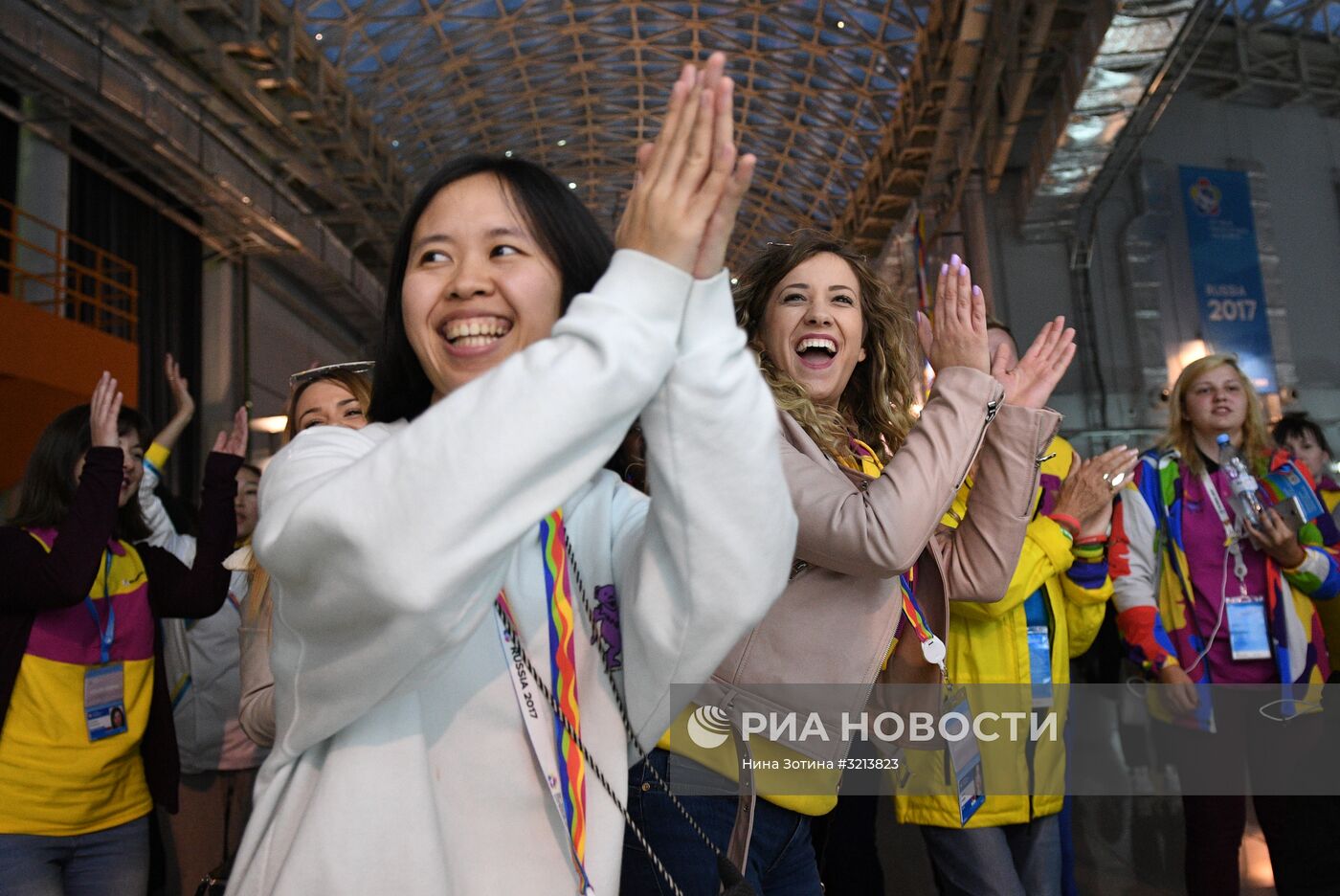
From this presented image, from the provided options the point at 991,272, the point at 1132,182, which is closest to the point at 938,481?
the point at 991,272

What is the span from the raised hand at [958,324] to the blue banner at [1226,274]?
784 inches

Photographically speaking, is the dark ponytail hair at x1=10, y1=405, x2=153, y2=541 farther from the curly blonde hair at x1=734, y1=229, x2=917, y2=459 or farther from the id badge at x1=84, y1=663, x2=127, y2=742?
the curly blonde hair at x1=734, y1=229, x2=917, y2=459

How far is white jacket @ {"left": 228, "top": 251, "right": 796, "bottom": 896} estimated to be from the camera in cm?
109

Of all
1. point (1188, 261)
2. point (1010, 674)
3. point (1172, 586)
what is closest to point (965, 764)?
point (1010, 674)

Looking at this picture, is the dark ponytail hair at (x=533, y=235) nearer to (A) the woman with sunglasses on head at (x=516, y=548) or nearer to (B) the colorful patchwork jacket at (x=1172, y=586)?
(A) the woman with sunglasses on head at (x=516, y=548)

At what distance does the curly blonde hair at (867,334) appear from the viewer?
2938 mm

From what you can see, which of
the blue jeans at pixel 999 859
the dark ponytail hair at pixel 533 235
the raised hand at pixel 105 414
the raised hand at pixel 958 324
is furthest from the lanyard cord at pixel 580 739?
the raised hand at pixel 105 414

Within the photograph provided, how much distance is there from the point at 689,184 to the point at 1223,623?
3.86m

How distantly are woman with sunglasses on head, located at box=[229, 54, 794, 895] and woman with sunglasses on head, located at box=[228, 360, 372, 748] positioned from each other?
1320mm

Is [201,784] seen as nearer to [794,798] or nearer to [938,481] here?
[794,798]

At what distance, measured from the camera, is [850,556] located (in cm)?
212

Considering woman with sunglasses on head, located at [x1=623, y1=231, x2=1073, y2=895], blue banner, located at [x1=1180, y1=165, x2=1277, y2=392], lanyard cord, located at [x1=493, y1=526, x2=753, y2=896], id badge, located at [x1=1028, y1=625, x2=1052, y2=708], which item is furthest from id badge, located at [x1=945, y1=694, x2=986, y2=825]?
blue banner, located at [x1=1180, y1=165, x2=1277, y2=392]

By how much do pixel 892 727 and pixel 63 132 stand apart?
48.1 ft

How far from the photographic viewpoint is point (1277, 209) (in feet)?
70.1
